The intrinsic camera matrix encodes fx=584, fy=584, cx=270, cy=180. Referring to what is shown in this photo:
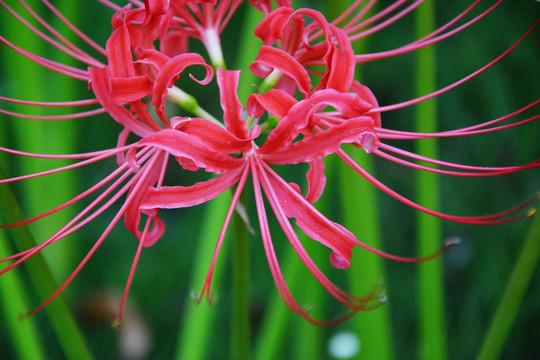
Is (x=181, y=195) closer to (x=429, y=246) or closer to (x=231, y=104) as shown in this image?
(x=231, y=104)

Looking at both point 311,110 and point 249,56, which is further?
point 249,56

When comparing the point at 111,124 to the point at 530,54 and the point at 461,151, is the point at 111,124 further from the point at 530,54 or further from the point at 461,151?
the point at 530,54

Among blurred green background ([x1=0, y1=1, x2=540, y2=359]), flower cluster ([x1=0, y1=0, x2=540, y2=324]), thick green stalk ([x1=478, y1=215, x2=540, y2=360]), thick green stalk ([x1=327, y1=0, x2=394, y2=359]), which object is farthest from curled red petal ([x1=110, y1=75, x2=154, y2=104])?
blurred green background ([x1=0, y1=1, x2=540, y2=359])

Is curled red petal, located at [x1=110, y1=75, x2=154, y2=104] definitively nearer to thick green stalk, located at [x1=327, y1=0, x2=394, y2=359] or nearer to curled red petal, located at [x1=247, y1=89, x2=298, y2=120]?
curled red petal, located at [x1=247, y1=89, x2=298, y2=120]

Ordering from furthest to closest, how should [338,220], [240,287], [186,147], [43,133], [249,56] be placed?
[338,220] < [43,133] < [249,56] < [240,287] < [186,147]

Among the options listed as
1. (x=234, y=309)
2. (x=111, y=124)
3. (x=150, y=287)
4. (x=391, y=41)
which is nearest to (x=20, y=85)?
(x=111, y=124)

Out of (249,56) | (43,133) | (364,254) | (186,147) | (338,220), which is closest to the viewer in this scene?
(186,147)

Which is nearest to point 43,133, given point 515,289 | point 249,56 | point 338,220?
point 249,56
